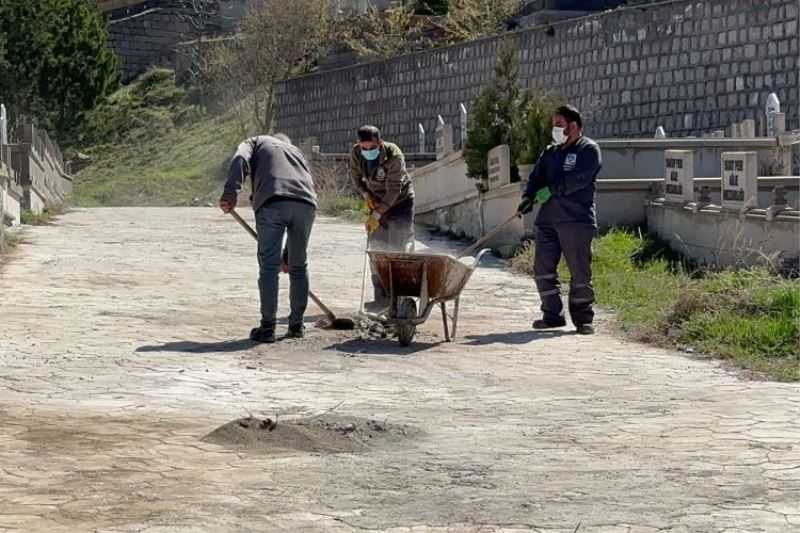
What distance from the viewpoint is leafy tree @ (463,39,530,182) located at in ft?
62.0

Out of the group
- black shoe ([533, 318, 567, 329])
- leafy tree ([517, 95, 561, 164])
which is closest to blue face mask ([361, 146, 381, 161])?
black shoe ([533, 318, 567, 329])

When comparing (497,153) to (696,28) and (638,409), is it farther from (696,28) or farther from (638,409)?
(696,28)

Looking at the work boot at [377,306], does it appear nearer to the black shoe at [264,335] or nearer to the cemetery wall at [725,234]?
the black shoe at [264,335]

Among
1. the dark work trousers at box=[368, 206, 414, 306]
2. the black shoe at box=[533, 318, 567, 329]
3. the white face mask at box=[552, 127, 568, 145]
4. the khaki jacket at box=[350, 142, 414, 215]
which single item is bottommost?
the black shoe at box=[533, 318, 567, 329]

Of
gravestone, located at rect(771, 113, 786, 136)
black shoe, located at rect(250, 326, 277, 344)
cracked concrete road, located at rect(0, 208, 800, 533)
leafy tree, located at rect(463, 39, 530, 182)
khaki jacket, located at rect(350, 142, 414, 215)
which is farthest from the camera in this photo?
gravestone, located at rect(771, 113, 786, 136)

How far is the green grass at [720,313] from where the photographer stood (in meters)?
10.0

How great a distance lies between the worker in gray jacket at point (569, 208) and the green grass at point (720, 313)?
47cm

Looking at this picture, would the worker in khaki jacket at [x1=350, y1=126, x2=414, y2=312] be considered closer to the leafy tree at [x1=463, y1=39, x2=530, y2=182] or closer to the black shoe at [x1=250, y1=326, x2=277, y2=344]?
the black shoe at [x1=250, y1=326, x2=277, y2=344]

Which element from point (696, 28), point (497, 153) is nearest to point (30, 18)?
point (696, 28)

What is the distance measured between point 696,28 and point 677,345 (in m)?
21.5

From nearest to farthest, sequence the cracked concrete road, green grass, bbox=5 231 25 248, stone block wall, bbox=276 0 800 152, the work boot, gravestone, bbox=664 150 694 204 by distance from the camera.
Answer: the cracked concrete road
the work boot
gravestone, bbox=664 150 694 204
green grass, bbox=5 231 25 248
stone block wall, bbox=276 0 800 152

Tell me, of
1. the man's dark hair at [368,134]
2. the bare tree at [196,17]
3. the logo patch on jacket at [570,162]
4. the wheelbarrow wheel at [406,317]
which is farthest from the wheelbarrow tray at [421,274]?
the bare tree at [196,17]

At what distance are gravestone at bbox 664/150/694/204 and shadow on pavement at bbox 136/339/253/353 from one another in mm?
Result: 7143

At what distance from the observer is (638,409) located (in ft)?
26.5
